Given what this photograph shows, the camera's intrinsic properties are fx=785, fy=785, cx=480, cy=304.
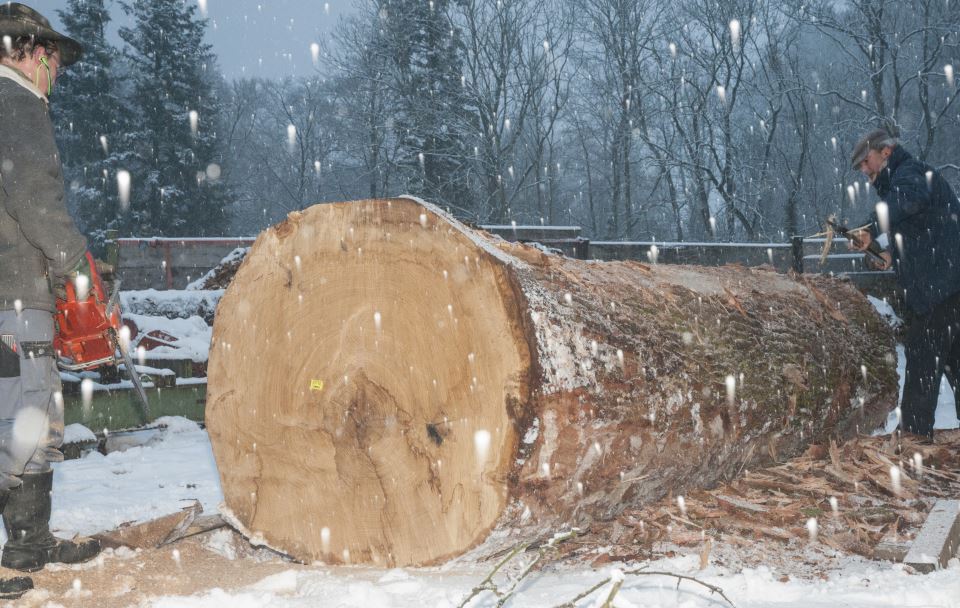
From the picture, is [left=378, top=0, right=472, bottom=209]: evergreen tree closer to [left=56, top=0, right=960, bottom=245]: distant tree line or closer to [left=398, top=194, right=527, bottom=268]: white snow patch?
[left=56, top=0, right=960, bottom=245]: distant tree line

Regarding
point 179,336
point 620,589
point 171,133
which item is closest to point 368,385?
point 620,589

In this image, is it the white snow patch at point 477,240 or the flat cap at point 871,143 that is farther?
the flat cap at point 871,143

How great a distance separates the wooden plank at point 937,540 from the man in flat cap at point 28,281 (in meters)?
3.29

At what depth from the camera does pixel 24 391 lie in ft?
9.94

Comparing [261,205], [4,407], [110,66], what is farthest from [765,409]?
[261,205]

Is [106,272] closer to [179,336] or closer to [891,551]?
[179,336]

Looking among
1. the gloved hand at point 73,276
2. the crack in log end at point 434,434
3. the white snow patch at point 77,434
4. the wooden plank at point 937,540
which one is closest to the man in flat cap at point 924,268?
the wooden plank at point 937,540

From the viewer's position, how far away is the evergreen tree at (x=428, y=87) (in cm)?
2077

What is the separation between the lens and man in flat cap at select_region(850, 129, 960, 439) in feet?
15.7

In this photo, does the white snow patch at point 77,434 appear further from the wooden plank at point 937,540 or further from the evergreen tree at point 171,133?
the evergreen tree at point 171,133

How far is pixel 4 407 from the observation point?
3.01 metres

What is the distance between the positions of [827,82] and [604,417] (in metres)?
27.2

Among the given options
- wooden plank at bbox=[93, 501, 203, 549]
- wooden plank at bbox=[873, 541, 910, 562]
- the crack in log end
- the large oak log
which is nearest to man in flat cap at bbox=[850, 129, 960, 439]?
the large oak log

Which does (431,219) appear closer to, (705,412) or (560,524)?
(560,524)
